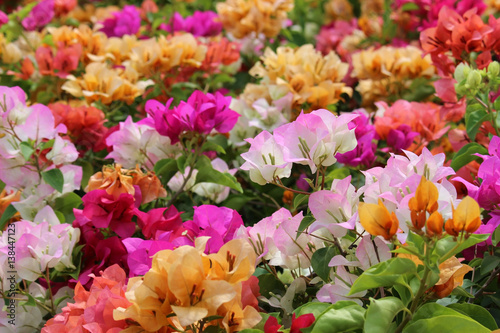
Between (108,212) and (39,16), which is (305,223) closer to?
(108,212)

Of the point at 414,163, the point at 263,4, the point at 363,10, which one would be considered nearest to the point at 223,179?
the point at 414,163

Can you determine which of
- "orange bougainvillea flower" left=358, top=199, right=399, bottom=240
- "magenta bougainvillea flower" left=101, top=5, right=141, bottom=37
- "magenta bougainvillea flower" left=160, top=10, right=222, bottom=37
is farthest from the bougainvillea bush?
"magenta bougainvillea flower" left=101, top=5, right=141, bottom=37

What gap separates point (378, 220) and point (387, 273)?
57 mm

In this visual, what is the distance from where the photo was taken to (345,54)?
78.8 inches

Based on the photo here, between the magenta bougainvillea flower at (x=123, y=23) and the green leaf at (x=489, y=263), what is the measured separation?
1566 mm

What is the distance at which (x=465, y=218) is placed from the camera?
55 cm

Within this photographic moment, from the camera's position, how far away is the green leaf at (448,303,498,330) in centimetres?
66

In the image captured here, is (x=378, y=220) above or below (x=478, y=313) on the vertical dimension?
above

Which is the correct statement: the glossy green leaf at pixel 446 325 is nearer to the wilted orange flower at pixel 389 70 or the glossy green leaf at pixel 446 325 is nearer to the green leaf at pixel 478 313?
the green leaf at pixel 478 313

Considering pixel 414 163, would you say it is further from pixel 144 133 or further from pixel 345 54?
pixel 345 54

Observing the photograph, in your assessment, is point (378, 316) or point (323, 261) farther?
point (323, 261)

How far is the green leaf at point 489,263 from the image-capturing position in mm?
748

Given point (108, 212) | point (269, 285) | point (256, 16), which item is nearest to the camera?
point (269, 285)

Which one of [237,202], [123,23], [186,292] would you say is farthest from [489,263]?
[123,23]
